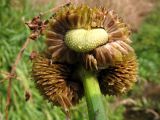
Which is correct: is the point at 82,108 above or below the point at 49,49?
below

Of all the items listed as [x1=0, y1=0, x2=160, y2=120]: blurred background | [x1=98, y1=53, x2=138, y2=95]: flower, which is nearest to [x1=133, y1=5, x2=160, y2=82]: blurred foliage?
[x1=0, y1=0, x2=160, y2=120]: blurred background

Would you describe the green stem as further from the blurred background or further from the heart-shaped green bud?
the blurred background

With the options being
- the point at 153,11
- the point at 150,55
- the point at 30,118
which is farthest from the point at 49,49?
the point at 153,11

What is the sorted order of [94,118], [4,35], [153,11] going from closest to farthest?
[94,118], [4,35], [153,11]

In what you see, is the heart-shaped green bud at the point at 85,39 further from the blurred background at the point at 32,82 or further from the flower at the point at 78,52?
the blurred background at the point at 32,82

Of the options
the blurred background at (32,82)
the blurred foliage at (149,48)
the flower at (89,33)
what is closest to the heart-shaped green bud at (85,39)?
the flower at (89,33)

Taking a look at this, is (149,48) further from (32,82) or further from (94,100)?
(94,100)

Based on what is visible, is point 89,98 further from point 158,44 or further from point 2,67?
point 158,44

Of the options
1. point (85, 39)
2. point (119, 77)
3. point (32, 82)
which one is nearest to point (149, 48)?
point (32, 82)
